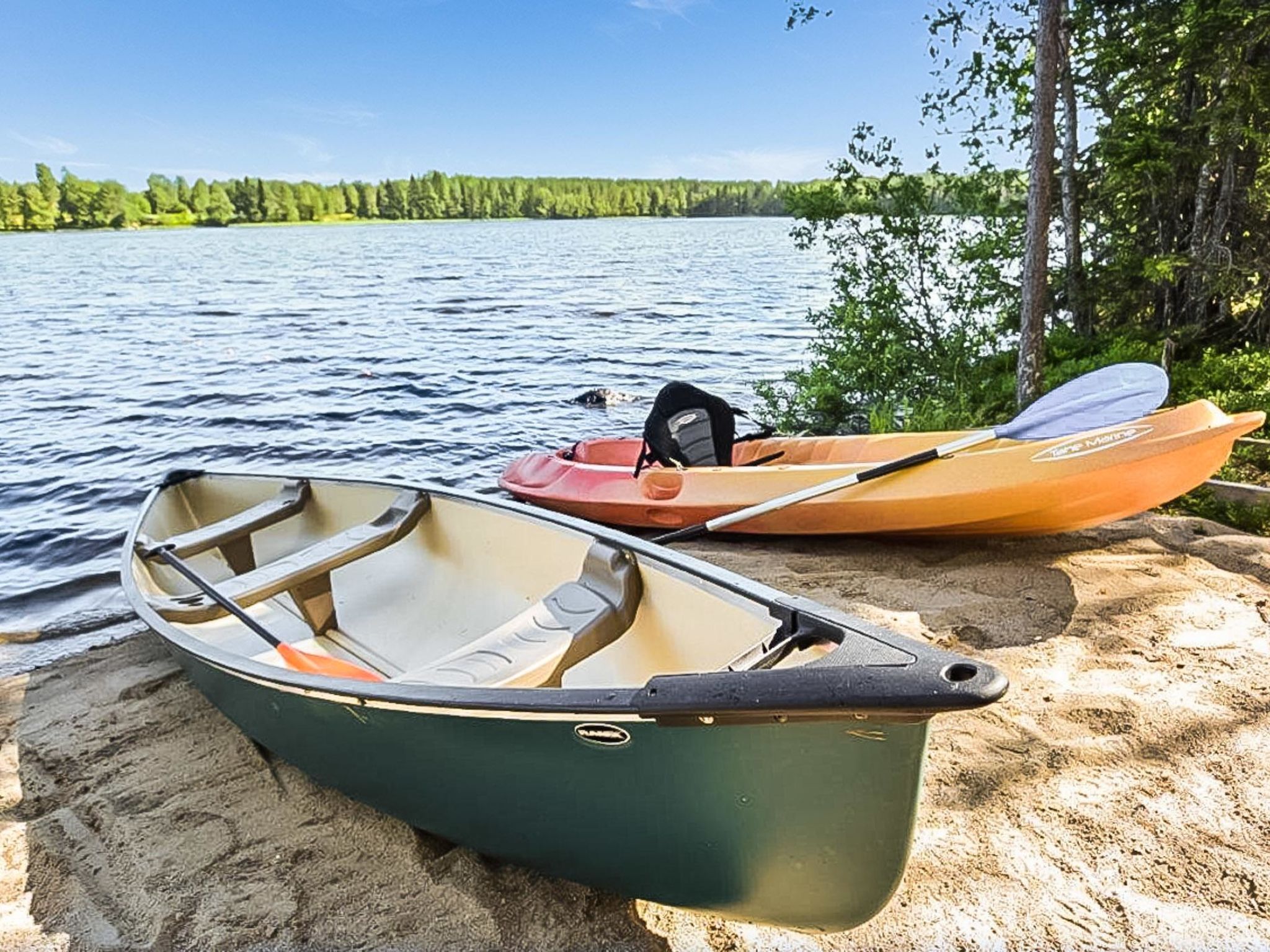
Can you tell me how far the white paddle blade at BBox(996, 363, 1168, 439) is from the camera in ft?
16.5

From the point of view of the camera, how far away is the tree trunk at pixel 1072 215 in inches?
371

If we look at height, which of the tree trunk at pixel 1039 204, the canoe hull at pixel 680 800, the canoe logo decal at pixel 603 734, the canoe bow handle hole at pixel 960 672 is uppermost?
the tree trunk at pixel 1039 204

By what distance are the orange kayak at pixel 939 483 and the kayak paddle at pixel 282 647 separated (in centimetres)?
301

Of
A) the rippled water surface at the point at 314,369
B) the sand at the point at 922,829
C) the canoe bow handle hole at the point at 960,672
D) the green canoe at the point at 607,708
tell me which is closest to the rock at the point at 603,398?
the rippled water surface at the point at 314,369

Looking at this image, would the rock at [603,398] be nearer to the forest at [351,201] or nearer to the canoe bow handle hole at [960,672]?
the canoe bow handle hole at [960,672]

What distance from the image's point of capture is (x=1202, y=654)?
3.91 meters

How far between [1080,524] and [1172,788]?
105 inches

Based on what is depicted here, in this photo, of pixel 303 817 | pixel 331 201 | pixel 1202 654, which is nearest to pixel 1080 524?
pixel 1202 654

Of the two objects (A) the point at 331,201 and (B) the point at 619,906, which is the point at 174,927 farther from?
(A) the point at 331,201

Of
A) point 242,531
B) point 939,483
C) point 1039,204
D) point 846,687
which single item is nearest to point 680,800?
point 846,687

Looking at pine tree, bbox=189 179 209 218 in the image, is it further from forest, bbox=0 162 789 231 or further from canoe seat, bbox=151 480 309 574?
canoe seat, bbox=151 480 309 574

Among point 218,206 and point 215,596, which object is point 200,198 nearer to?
point 218,206

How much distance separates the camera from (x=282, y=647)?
3.53 m

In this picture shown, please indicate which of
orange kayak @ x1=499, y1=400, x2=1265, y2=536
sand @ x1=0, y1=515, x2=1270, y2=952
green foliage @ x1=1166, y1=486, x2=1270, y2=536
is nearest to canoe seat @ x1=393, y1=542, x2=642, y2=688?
sand @ x1=0, y1=515, x2=1270, y2=952
